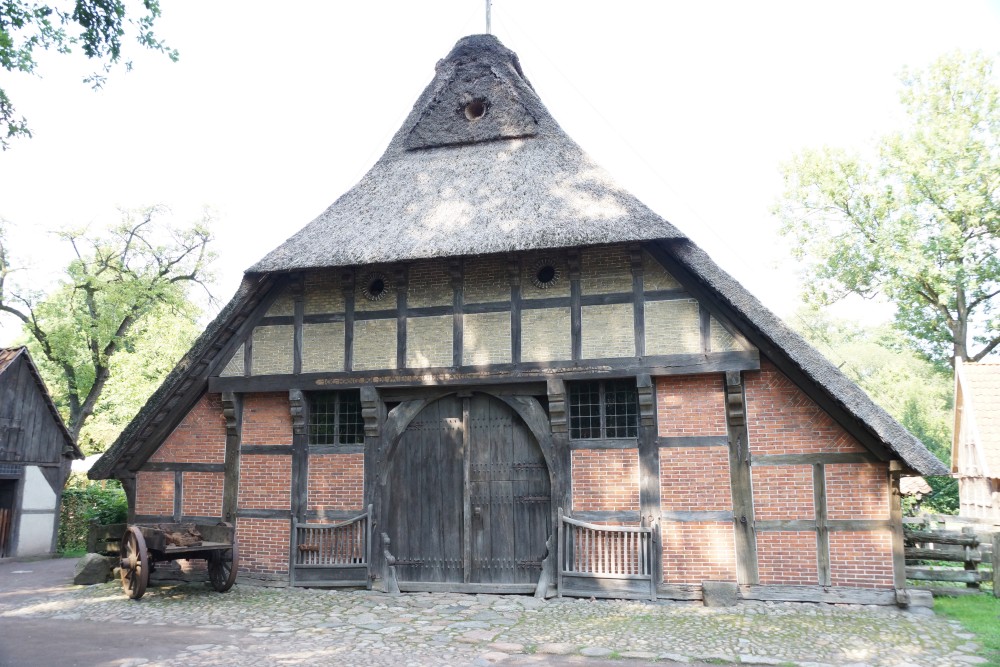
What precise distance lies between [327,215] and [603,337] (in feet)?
15.6

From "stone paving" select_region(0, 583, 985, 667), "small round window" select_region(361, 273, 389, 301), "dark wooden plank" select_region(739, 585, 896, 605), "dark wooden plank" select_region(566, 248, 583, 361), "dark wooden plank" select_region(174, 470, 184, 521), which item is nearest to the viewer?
"stone paving" select_region(0, 583, 985, 667)

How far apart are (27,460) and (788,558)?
16.0 metres

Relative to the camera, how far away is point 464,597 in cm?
984

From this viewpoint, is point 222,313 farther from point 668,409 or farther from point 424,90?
point 668,409

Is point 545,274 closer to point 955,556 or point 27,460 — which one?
point 955,556

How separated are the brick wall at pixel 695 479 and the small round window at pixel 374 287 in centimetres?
473

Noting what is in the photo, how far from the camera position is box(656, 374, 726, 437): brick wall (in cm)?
970

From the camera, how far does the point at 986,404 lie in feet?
52.1

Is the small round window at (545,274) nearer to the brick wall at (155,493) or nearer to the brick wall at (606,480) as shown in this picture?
the brick wall at (606,480)

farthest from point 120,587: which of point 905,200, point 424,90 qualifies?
point 905,200

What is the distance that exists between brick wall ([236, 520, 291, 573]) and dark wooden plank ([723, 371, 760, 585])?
6.35 metres

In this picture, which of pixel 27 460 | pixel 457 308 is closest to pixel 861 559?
pixel 457 308

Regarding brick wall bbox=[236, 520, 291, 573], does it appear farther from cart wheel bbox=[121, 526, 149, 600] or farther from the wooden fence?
the wooden fence

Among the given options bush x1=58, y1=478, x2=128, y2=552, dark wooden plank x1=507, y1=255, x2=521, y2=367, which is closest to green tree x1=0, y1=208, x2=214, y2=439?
bush x1=58, y1=478, x2=128, y2=552
